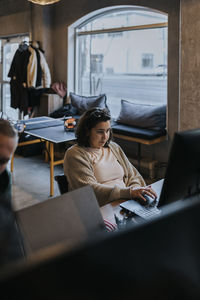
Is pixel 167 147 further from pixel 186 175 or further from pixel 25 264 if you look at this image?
pixel 25 264

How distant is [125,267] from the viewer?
1.28ft

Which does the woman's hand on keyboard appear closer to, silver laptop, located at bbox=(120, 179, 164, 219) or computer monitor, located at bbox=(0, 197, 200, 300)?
silver laptop, located at bbox=(120, 179, 164, 219)

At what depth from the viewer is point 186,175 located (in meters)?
1.21

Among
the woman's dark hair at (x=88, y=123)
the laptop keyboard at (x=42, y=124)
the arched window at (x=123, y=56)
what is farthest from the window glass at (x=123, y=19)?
the woman's dark hair at (x=88, y=123)

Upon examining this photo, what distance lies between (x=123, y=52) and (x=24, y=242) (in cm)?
490

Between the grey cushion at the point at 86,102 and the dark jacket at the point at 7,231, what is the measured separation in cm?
426

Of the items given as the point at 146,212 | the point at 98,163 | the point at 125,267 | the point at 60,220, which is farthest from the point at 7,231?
the point at 98,163

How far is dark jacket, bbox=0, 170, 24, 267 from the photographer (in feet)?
1.92

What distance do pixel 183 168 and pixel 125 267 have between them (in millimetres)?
849

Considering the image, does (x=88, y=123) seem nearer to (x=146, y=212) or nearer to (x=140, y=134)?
(x=146, y=212)

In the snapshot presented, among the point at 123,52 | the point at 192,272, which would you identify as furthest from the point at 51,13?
the point at 192,272

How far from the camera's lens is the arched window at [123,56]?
5.00m

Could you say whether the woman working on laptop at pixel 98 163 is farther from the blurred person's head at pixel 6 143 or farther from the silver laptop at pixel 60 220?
the blurred person's head at pixel 6 143

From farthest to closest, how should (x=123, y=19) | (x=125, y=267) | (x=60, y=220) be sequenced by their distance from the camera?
(x=123, y=19)
(x=60, y=220)
(x=125, y=267)
